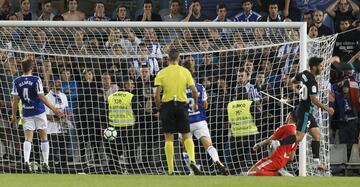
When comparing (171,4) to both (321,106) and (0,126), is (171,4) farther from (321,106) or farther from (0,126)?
(321,106)

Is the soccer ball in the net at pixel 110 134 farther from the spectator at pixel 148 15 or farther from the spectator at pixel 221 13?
the spectator at pixel 221 13

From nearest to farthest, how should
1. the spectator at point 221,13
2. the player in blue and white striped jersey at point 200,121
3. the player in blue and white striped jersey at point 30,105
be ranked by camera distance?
the player in blue and white striped jersey at point 30,105 < the player in blue and white striped jersey at point 200,121 < the spectator at point 221,13

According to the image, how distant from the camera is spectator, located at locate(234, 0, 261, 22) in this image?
22.4m

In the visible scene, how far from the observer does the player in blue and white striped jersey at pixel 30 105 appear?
18.9 m

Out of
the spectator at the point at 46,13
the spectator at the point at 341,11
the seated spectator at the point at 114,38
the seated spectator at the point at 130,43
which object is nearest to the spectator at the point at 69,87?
the seated spectator at the point at 114,38

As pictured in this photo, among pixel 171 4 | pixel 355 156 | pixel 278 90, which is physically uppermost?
pixel 171 4

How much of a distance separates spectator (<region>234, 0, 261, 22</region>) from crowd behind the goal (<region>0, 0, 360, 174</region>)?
1741mm

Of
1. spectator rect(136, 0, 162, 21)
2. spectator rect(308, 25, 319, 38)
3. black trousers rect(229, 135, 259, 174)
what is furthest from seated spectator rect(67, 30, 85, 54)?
spectator rect(308, 25, 319, 38)

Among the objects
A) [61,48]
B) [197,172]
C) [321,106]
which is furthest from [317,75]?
[61,48]

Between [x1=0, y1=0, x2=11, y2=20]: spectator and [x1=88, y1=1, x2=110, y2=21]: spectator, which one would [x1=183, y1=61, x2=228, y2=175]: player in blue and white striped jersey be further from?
[x1=0, y1=0, x2=11, y2=20]: spectator

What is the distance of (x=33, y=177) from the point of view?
15.2 m

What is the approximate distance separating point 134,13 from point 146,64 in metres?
3.67

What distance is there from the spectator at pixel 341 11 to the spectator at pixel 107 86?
462 cm

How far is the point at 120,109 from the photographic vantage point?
2048 centimetres
